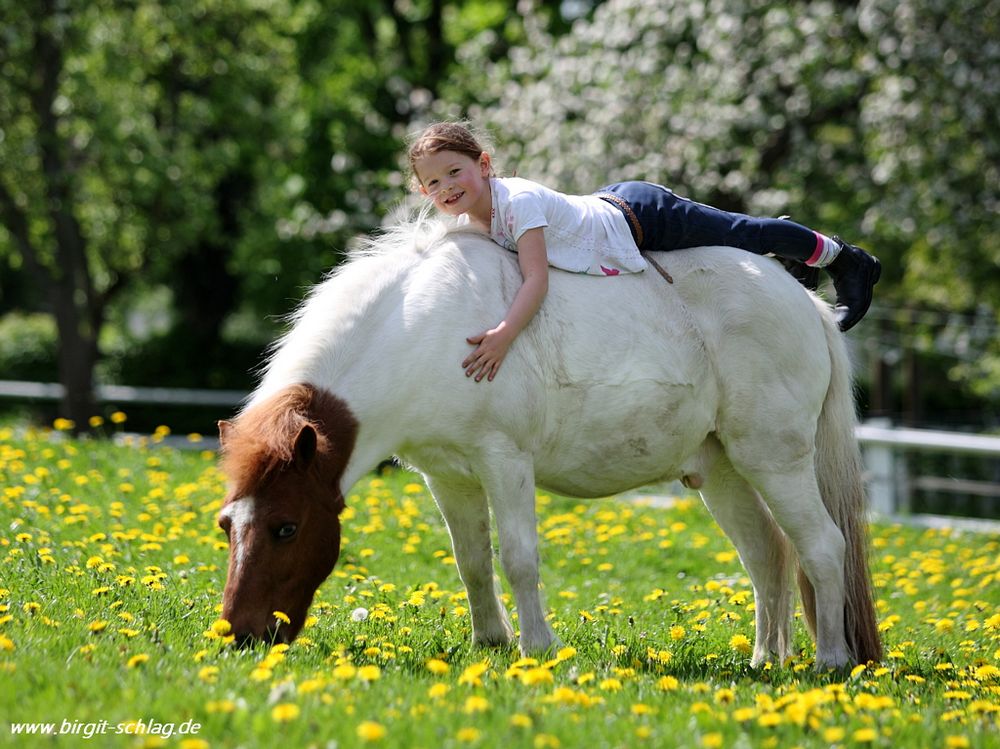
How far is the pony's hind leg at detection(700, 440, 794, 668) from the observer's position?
5.27m

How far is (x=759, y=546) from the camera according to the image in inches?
212

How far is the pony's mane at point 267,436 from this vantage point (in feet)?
13.5

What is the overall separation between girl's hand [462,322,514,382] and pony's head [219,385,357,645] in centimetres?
59

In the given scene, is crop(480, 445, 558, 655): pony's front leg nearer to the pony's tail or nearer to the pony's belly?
the pony's belly

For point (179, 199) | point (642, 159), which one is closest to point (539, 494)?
point (642, 159)

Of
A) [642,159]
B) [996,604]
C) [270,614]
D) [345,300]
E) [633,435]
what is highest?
[642,159]

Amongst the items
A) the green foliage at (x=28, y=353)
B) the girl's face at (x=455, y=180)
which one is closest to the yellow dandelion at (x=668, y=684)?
the girl's face at (x=455, y=180)

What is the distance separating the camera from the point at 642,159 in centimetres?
1312

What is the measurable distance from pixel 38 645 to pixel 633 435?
7.94ft

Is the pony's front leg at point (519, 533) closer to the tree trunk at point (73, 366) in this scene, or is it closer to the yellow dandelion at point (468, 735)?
the yellow dandelion at point (468, 735)

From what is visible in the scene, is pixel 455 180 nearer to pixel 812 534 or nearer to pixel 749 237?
pixel 749 237

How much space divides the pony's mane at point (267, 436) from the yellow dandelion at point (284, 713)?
1.23m

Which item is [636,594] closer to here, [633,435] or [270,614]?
[633,435]

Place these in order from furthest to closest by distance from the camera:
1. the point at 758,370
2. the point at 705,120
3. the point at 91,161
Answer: the point at 91,161 < the point at 705,120 < the point at 758,370
